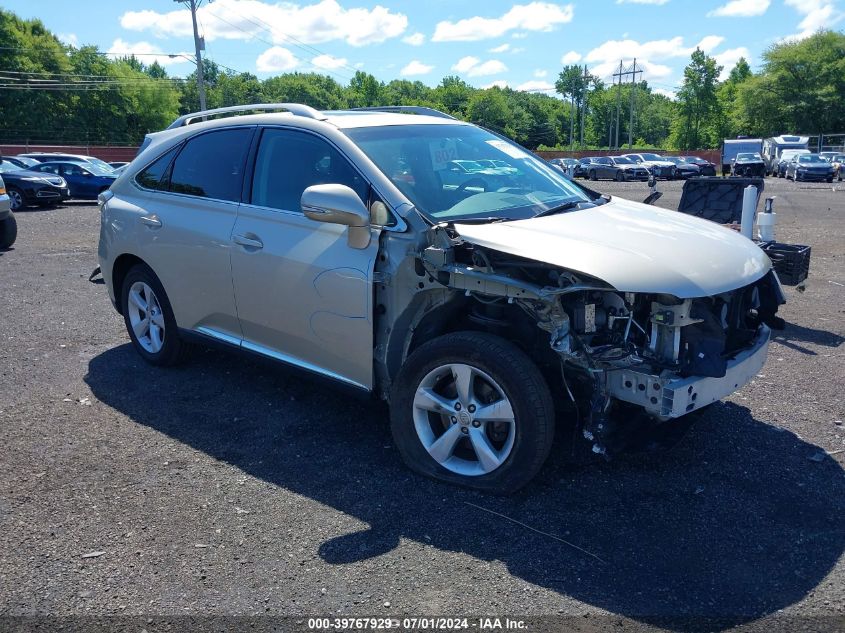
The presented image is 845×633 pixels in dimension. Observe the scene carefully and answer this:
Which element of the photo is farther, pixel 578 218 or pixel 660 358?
pixel 578 218

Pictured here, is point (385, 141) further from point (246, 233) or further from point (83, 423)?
point (83, 423)

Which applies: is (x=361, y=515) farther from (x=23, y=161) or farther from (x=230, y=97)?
(x=230, y=97)

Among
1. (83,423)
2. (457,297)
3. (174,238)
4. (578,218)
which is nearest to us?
(457,297)

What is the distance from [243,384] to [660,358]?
10.2 ft

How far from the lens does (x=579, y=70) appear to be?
118938 millimetres

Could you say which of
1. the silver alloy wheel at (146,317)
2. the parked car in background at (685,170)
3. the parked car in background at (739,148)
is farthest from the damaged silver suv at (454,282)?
the parked car in background at (739,148)

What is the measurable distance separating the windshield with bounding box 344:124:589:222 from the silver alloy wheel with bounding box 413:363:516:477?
863mm

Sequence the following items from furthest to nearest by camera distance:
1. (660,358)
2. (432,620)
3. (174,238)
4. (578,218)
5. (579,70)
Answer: (579,70)
(174,238)
(578,218)
(660,358)
(432,620)

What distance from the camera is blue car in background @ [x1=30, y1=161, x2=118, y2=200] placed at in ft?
73.8

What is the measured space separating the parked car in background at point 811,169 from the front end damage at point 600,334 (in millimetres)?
40018

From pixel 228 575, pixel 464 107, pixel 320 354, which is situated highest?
pixel 464 107

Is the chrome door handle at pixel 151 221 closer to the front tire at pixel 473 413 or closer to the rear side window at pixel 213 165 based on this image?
the rear side window at pixel 213 165

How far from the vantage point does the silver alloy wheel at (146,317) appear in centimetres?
557

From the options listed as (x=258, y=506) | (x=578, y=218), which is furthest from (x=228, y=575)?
(x=578, y=218)
